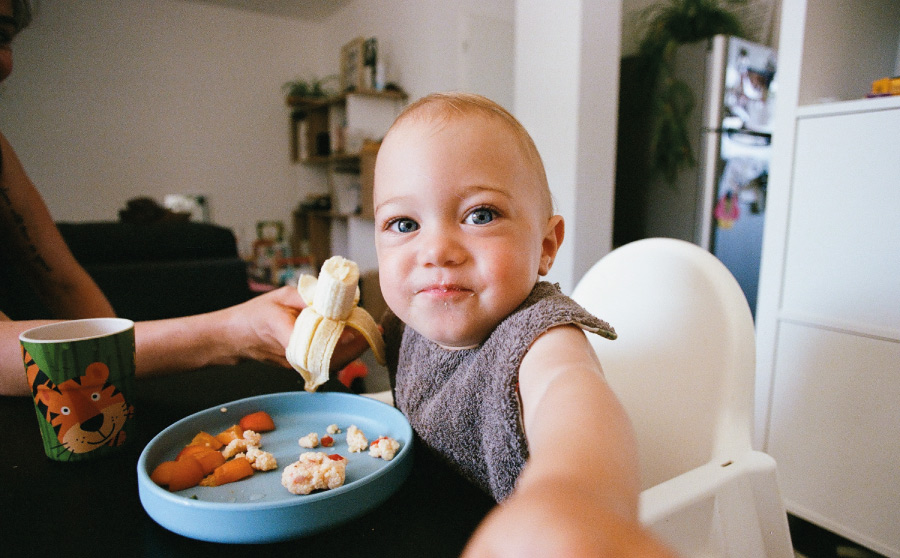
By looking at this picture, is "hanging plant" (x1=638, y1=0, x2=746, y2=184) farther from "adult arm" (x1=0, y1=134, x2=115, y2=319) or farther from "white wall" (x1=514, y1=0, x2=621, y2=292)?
"adult arm" (x1=0, y1=134, x2=115, y2=319)

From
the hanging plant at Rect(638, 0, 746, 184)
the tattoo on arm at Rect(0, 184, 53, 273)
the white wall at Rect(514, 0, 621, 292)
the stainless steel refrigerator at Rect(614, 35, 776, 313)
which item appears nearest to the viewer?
the tattoo on arm at Rect(0, 184, 53, 273)

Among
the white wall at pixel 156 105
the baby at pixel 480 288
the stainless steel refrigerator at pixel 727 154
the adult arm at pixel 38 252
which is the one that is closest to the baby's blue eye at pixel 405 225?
the baby at pixel 480 288

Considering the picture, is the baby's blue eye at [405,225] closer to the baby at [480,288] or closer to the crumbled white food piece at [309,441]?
the baby at [480,288]

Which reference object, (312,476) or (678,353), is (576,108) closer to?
(678,353)

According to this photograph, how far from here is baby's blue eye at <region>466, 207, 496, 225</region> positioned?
50 centimetres

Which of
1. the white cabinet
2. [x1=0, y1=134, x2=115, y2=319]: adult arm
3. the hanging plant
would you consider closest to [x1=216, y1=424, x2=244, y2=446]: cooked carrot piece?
[x1=0, y1=134, x2=115, y2=319]: adult arm

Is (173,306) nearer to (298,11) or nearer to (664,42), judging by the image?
(664,42)

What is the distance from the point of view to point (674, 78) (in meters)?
2.30

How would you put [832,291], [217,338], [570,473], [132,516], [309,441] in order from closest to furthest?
[570,473]
[132,516]
[309,441]
[217,338]
[832,291]

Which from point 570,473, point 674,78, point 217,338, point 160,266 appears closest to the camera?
point 570,473

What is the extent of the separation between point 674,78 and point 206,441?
2495 millimetres

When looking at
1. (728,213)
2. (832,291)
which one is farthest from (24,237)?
(728,213)

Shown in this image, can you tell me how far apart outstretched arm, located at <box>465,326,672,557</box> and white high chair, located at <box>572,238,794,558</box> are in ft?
0.54

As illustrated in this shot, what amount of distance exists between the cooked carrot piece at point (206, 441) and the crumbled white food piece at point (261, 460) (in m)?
0.04
